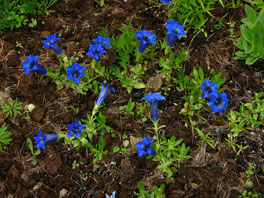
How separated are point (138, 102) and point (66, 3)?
1577 mm

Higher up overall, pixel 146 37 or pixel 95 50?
pixel 146 37

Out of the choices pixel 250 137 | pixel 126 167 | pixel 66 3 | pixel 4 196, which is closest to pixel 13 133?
pixel 4 196

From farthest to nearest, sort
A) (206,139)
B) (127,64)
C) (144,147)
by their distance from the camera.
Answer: (127,64), (206,139), (144,147)

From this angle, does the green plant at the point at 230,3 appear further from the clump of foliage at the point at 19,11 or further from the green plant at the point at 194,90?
the clump of foliage at the point at 19,11

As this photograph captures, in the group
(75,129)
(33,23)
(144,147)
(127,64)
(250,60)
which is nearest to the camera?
(144,147)

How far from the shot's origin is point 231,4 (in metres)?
3.03

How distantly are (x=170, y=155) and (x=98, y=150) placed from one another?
656 millimetres

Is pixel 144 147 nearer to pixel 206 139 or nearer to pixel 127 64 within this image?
pixel 206 139

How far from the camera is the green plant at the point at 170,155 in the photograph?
2324mm

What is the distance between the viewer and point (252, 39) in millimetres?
2543

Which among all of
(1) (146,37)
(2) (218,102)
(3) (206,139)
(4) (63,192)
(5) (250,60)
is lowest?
(4) (63,192)

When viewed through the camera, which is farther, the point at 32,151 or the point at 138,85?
the point at 138,85

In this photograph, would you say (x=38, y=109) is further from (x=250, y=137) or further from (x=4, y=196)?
(x=250, y=137)

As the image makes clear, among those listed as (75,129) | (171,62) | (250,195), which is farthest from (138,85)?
(250,195)
